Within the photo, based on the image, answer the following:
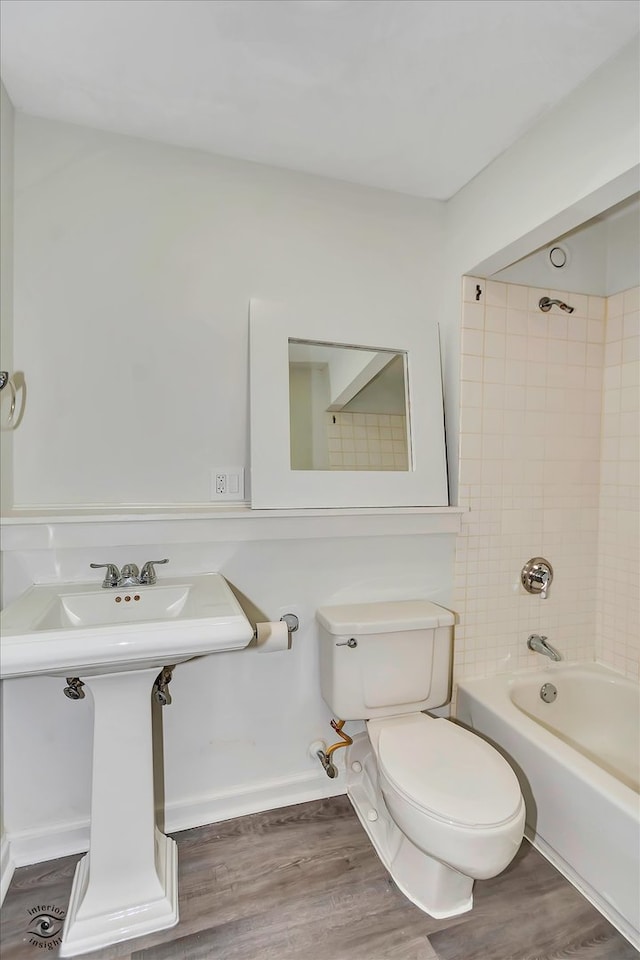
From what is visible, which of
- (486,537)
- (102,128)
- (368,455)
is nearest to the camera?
(102,128)

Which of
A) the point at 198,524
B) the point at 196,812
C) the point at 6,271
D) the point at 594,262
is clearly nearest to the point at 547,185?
the point at 594,262

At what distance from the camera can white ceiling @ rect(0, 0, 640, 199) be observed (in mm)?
1174

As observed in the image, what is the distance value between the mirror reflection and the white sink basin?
63cm

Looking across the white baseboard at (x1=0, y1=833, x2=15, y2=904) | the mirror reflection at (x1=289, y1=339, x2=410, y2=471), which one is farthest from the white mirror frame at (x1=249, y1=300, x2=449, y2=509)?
the white baseboard at (x1=0, y1=833, x2=15, y2=904)

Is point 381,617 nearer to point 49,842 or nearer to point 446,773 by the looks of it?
point 446,773

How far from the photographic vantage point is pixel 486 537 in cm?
196

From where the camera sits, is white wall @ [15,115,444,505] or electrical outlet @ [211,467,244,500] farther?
electrical outlet @ [211,467,244,500]

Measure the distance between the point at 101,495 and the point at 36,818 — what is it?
3.35 ft

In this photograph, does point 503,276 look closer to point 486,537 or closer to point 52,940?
point 486,537

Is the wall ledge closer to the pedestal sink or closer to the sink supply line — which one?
the pedestal sink

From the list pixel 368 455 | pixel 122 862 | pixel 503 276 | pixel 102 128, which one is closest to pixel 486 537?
pixel 368 455

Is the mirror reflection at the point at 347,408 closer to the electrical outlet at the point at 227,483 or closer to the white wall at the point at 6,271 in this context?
the electrical outlet at the point at 227,483

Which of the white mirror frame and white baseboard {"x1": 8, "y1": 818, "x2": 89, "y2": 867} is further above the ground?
the white mirror frame

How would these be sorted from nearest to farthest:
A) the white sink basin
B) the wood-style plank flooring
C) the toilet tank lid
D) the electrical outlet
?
the white sink basin
the wood-style plank flooring
the toilet tank lid
the electrical outlet
